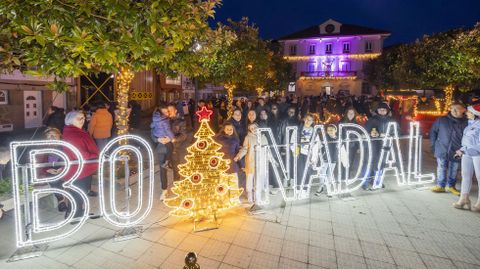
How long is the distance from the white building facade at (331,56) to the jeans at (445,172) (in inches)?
1697

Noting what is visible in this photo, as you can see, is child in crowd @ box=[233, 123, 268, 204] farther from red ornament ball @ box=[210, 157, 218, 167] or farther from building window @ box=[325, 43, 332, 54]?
building window @ box=[325, 43, 332, 54]

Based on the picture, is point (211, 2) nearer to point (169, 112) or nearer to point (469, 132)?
point (169, 112)

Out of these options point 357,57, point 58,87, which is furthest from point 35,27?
point 357,57

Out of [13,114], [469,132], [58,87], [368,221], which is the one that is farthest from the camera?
[13,114]

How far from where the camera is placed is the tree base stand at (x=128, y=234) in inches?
190

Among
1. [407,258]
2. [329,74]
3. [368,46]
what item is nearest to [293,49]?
[329,74]

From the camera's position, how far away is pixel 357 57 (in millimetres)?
48781

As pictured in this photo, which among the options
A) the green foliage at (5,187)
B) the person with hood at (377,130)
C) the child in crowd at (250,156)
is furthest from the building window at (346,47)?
the green foliage at (5,187)

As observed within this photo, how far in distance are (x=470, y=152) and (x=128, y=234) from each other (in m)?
6.60

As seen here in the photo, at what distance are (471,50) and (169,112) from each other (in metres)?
14.4

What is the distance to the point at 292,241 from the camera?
4828mm

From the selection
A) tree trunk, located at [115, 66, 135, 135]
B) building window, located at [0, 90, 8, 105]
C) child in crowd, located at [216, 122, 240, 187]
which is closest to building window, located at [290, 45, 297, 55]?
building window, located at [0, 90, 8, 105]

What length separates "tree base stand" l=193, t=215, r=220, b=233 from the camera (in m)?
5.16

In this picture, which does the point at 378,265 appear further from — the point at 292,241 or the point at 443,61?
the point at 443,61
